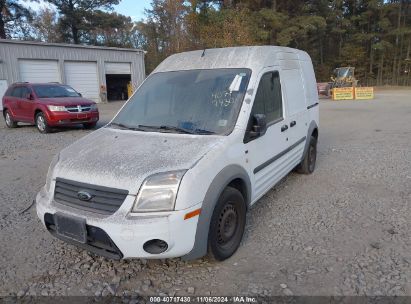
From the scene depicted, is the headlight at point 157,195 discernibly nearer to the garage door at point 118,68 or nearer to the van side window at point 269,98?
the van side window at point 269,98

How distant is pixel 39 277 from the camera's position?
122 inches

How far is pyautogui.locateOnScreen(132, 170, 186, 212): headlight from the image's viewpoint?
8.77ft

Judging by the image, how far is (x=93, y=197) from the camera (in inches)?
111

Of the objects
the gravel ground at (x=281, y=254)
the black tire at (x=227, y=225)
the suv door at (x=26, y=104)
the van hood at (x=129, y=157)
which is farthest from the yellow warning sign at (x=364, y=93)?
the van hood at (x=129, y=157)

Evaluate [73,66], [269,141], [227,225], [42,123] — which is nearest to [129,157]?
[227,225]

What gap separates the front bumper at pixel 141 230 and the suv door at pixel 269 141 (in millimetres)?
1111

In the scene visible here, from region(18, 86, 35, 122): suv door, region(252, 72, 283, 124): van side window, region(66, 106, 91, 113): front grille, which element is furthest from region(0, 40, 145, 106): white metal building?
region(252, 72, 283, 124): van side window

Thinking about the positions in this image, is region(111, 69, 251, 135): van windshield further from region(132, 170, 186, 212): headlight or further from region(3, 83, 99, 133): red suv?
region(3, 83, 99, 133): red suv

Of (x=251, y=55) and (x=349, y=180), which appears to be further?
(x=349, y=180)

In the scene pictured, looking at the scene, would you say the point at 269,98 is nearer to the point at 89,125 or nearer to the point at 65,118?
the point at 65,118

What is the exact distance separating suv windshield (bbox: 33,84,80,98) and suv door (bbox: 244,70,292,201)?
10.1m

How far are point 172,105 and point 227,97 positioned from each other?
64 cm

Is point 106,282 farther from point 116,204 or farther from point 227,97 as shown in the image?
point 227,97

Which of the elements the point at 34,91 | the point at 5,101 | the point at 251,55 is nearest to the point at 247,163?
the point at 251,55
